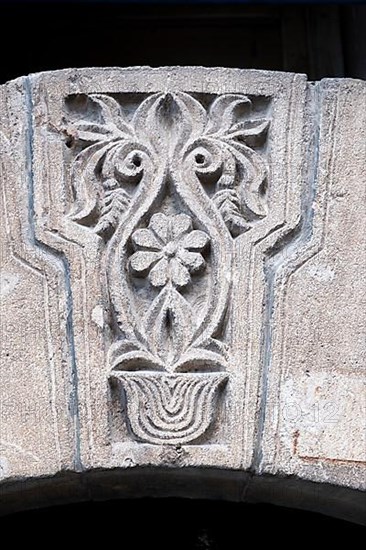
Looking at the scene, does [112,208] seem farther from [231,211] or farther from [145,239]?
[231,211]

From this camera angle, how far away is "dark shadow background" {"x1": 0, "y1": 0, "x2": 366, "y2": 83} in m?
2.61

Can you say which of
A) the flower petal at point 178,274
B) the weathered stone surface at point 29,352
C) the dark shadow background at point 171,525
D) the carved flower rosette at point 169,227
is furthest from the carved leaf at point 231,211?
the dark shadow background at point 171,525

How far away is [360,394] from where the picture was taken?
2.07 metres

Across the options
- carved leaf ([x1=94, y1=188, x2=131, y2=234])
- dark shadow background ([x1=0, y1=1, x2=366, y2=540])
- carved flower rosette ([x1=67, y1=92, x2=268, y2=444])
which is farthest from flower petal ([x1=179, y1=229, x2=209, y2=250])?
dark shadow background ([x1=0, y1=1, x2=366, y2=540])

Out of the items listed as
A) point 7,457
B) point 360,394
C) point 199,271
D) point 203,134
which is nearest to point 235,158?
point 203,134

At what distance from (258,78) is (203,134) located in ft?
0.45

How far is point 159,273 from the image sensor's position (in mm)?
2072

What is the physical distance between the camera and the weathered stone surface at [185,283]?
203 centimetres

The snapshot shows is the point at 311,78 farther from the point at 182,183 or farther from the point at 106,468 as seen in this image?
the point at 106,468

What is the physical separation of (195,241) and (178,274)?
0.20 ft

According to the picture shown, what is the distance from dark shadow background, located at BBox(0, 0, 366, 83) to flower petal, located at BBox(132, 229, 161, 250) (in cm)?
65

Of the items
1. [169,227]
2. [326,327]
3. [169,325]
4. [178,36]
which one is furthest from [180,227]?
[178,36]

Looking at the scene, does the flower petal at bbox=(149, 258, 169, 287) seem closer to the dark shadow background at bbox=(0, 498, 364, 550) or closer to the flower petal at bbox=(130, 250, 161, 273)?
the flower petal at bbox=(130, 250, 161, 273)

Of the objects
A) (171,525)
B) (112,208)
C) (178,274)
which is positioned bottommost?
(171,525)
